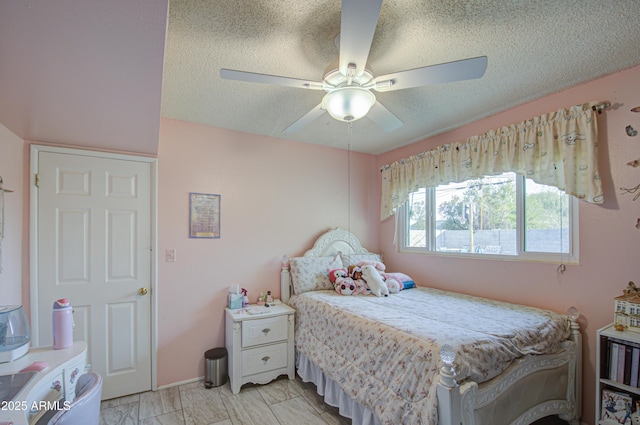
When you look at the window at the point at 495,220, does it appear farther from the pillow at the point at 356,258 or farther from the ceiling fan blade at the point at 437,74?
the ceiling fan blade at the point at 437,74

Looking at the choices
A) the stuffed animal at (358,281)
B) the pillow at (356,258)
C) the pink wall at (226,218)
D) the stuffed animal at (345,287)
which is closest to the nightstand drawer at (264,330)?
the pink wall at (226,218)

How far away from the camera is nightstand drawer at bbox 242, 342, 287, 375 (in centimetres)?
262

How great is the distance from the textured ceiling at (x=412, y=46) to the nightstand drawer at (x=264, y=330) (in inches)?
75.8

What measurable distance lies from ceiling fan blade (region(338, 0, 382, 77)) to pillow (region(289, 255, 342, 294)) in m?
2.15

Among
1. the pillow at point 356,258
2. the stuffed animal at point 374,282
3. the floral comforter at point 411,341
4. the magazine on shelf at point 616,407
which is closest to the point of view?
the floral comforter at point 411,341

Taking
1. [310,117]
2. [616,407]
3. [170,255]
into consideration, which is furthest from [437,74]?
[170,255]

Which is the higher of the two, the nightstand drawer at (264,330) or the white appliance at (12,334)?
the white appliance at (12,334)

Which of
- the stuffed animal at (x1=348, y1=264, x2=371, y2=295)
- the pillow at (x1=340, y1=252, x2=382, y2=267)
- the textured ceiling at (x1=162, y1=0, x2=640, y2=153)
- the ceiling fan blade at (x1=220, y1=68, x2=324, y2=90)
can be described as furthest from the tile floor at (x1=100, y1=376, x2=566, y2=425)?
the textured ceiling at (x1=162, y1=0, x2=640, y2=153)

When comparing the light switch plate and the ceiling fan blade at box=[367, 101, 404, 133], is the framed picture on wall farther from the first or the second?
the ceiling fan blade at box=[367, 101, 404, 133]

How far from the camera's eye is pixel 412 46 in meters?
1.72

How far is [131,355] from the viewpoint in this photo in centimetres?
256

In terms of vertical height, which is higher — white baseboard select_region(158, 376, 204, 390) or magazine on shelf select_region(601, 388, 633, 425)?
magazine on shelf select_region(601, 388, 633, 425)

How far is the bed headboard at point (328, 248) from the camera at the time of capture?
10.5 ft

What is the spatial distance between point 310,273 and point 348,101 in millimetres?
2016
